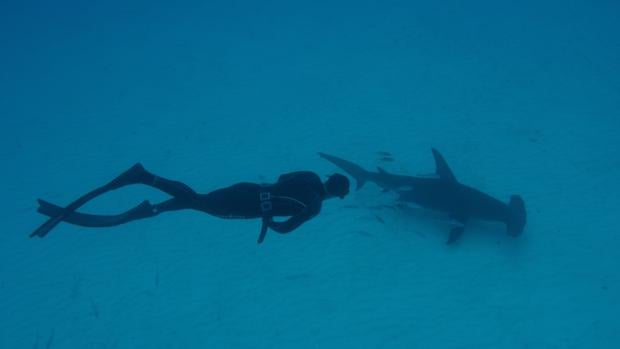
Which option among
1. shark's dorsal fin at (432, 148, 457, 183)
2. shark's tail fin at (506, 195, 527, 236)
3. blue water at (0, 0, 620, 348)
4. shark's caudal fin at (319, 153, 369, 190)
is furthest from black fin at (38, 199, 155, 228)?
shark's tail fin at (506, 195, 527, 236)

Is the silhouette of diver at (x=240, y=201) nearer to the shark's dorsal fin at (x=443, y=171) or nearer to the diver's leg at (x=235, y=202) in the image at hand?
the diver's leg at (x=235, y=202)

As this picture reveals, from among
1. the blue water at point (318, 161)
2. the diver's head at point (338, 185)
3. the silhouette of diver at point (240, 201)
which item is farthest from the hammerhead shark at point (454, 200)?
the diver's head at point (338, 185)

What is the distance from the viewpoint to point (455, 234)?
30.6 ft

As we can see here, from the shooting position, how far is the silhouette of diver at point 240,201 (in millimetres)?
5359

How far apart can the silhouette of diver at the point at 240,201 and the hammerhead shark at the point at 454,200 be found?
479 centimetres

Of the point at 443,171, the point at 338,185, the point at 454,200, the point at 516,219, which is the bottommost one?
Result: the point at 516,219

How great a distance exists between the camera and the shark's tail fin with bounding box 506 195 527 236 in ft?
30.6

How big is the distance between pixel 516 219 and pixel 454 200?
1.30 meters

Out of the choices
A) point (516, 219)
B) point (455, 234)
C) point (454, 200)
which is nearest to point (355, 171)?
point (454, 200)

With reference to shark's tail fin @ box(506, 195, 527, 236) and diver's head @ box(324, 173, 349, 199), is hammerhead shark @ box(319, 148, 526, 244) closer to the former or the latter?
shark's tail fin @ box(506, 195, 527, 236)

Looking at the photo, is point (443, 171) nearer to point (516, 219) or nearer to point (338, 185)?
point (516, 219)

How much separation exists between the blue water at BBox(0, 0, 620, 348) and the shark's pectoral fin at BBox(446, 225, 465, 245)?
19.9 inches

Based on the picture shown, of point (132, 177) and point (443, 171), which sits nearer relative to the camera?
point (132, 177)

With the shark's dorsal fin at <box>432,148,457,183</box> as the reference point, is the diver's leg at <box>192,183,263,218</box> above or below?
below
